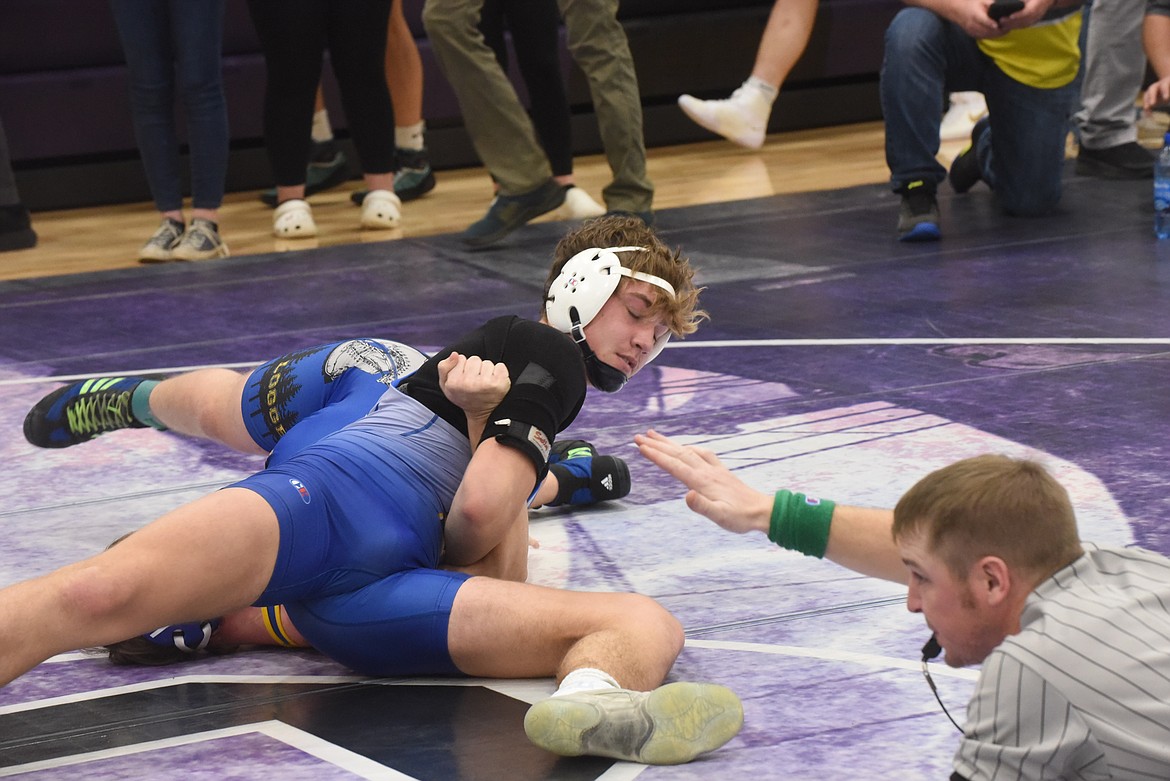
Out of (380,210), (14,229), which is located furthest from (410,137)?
(14,229)

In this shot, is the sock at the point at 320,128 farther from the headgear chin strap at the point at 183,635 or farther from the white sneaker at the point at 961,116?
the headgear chin strap at the point at 183,635

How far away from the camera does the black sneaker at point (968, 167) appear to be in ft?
19.1

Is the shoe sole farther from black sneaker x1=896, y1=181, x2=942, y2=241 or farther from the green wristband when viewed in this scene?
the green wristband

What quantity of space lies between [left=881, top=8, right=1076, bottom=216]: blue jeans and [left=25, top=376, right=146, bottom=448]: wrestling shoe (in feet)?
9.99

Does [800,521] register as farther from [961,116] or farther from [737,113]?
[961,116]

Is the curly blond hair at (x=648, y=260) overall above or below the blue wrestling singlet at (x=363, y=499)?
above

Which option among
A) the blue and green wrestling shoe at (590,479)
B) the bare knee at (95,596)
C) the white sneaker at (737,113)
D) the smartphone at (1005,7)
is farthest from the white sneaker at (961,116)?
the bare knee at (95,596)

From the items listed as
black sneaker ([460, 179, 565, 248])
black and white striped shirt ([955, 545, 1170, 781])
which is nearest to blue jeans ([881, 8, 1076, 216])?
black sneaker ([460, 179, 565, 248])

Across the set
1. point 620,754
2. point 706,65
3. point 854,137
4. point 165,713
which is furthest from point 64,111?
point 620,754

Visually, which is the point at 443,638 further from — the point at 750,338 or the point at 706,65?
the point at 706,65

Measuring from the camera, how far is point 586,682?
75.4 inches

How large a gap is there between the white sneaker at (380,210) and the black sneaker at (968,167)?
2.19 m

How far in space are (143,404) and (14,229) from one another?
343 centimetres

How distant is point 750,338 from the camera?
13.1 ft
